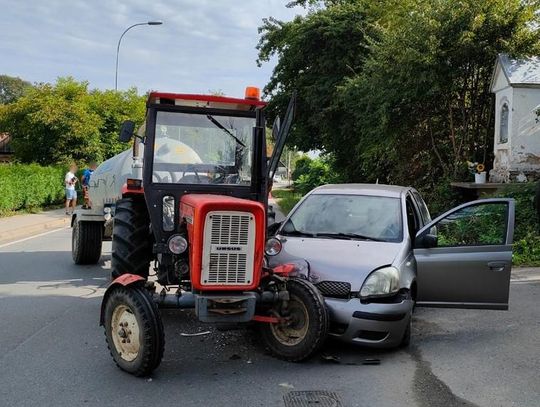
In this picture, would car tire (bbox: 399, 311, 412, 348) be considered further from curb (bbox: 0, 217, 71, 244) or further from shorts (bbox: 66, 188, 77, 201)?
shorts (bbox: 66, 188, 77, 201)

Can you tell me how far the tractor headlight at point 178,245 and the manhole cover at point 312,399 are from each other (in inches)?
62.4

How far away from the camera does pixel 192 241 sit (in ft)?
17.0

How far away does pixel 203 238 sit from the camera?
506 cm

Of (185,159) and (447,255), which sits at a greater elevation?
(185,159)

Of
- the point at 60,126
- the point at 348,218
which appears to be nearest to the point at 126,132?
the point at 348,218

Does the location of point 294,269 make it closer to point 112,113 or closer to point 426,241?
point 426,241

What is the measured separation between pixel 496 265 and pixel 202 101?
11.8 feet

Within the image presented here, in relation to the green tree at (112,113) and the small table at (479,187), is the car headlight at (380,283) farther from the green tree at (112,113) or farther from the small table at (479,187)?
the green tree at (112,113)

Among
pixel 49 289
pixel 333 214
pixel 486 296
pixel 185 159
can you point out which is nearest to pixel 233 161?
pixel 185 159

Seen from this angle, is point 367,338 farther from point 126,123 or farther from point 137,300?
point 126,123

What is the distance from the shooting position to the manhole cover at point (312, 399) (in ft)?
14.7

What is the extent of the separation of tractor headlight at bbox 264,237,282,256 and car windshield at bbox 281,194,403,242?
38.0 inches

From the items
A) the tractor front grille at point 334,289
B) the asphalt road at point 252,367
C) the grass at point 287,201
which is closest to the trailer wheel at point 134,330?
the asphalt road at point 252,367

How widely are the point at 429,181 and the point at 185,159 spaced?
47.5ft
